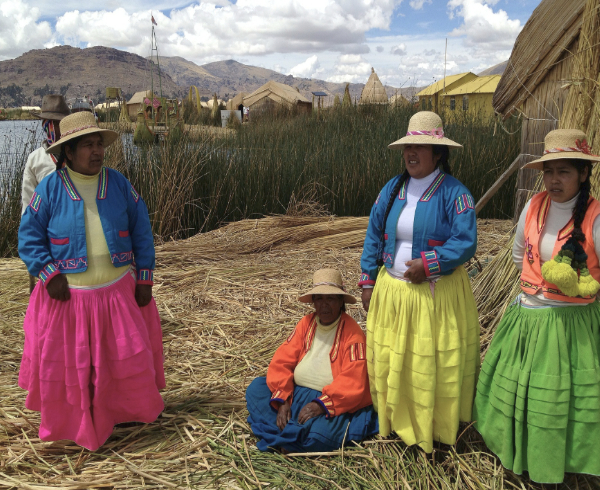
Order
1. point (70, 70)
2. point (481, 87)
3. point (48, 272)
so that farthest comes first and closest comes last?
point (70, 70) < point (481, 87) < point (48, 272)

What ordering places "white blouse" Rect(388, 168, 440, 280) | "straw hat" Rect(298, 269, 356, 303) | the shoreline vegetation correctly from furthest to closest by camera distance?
the shoreline vegetation → "straw hat" Rect(298, 269, 356, 303) → "white blouse" Rect(388, 168, 440, 280)

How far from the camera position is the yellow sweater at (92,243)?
2.14 metres

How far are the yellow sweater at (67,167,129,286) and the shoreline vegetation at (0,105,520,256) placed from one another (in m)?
3.65

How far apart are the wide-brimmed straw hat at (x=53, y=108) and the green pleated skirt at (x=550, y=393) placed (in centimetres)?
287

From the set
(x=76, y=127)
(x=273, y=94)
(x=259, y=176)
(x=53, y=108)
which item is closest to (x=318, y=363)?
(x=76, y=127)

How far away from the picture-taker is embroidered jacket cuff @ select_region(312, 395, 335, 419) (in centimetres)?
222

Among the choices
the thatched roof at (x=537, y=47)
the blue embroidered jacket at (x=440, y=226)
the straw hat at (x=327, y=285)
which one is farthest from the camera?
the thatched roof at (x=537, y=47)

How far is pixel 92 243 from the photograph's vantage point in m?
2.15

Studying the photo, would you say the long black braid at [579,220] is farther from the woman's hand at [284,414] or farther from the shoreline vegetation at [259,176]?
the shoreline vegetation at [259,176]

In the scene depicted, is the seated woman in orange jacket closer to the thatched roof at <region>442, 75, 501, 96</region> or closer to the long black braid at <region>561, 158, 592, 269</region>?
the long black braid at <region>561, 158, 592, 269</region>

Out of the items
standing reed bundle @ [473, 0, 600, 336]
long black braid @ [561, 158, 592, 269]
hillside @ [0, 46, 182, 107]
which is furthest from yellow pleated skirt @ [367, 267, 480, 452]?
hillside @ [0, 46, 182, 107]

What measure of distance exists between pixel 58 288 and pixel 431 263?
1518 millimetres

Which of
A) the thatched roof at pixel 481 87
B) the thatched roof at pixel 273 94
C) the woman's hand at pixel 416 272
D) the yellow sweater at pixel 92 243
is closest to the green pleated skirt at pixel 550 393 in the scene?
the woman's hand at pixel 416 272

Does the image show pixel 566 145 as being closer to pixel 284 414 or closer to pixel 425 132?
pixel 425 132
